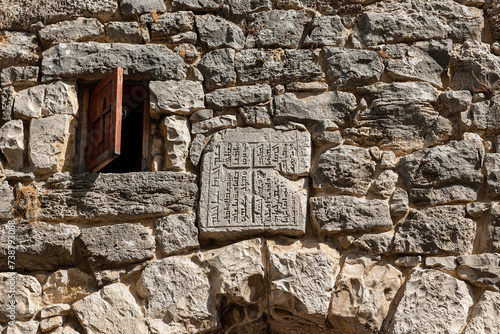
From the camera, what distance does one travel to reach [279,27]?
4.65 m

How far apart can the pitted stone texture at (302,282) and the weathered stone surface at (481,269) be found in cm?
71

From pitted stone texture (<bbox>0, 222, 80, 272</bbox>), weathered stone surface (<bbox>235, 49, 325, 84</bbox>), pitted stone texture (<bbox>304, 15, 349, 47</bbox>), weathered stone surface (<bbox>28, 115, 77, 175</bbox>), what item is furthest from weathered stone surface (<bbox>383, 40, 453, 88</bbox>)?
pitted stone texture (<bbox>0, 222, 80, 272</bbox>)

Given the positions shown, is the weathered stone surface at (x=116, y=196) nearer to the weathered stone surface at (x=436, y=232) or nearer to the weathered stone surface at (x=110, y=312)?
the weathered stone surface at (x=110, y=312)

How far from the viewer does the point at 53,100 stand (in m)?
4.52

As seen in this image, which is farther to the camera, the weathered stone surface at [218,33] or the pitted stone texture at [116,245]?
the weathered stone surface at [218,33]

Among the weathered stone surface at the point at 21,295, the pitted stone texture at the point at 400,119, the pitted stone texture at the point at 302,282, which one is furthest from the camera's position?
the pitted stone texture at the point at 400,119

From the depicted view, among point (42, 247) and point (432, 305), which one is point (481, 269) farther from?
point (42, 247)

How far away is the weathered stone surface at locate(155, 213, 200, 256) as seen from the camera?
4.11 metres

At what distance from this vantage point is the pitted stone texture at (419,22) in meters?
4.59

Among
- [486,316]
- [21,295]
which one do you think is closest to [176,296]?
[21,295]

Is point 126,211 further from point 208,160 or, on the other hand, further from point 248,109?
point 248,109

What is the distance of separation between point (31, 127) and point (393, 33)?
2.45 meters

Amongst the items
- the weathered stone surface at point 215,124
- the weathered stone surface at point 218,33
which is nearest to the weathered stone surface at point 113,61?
the weathered stone surface at point 218,33

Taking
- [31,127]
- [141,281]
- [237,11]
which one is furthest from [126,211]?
[237,11]
